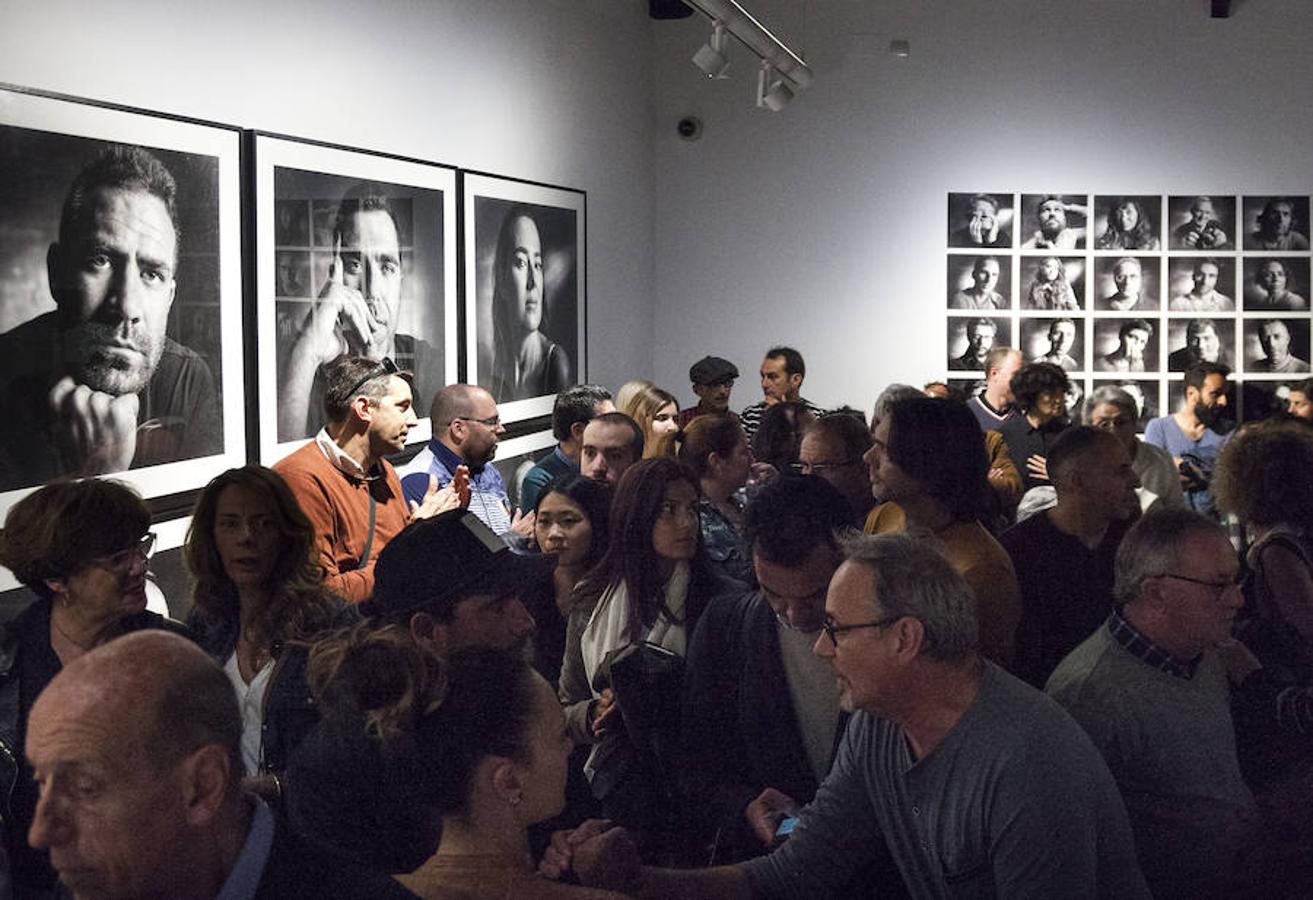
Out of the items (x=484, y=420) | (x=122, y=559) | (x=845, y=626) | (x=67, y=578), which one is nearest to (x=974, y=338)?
(x=484, y=420)

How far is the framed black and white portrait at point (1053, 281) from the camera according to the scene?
519 inches

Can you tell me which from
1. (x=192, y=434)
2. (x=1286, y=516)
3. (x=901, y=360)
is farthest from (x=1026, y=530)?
(x=901, y=360)

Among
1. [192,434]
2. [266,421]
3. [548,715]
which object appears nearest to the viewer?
[548,715]

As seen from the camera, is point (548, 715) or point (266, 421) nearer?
point (548, 715)

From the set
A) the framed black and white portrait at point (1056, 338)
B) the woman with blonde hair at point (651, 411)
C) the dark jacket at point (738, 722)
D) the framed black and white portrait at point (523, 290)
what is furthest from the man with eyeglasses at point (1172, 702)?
the framed black and white portrait at point (1056, 338)

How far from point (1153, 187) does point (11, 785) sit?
11.3 meters

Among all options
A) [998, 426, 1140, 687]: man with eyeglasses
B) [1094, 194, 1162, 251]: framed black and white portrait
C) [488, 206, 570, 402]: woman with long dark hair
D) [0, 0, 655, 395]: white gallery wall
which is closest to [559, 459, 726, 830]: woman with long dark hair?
[998, 426, 1140, 687]: man with eyeglasses

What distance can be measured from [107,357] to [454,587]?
2.00 meters

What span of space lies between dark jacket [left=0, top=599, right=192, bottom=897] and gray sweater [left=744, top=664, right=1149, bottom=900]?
183 centimetres

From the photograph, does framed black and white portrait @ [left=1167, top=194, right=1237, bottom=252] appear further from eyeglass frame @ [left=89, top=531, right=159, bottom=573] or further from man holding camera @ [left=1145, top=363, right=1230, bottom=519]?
eyeglass frame @ [left=89, top=531, right=159, bottom=573]

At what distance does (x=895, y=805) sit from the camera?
3205 millimetres

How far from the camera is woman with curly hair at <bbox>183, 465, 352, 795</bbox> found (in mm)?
4137

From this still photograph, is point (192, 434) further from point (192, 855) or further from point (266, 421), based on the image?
point (192, 855)

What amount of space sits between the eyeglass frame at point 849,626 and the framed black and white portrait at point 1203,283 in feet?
35.3
